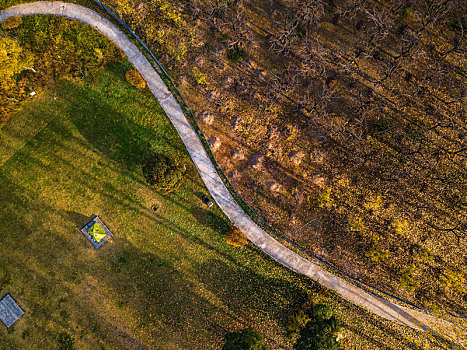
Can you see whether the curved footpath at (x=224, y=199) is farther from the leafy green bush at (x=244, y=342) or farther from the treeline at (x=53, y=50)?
the leafy green bush at (x=244, y=342)

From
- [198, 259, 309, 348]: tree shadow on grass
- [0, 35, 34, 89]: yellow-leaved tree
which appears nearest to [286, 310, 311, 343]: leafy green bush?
[198, 259, 309, 348]: tree shadow on grass

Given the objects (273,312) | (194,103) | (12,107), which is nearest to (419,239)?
(273,312)

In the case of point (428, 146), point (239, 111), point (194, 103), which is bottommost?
point (194, 103)

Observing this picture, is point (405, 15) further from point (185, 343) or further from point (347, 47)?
point (185, 343)

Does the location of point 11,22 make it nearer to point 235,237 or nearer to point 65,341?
point 235,237

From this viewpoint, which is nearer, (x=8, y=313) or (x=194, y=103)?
(x=8, y=313)

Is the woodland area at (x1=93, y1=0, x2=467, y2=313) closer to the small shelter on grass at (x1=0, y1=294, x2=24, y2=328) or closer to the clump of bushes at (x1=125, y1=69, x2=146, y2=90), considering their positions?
the clump of bushes at (x1=125, y1=69, x2=146, y2=90)

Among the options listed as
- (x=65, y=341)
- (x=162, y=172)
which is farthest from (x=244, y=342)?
(x=65, y=341)
